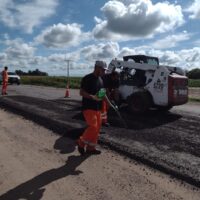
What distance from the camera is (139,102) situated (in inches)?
510

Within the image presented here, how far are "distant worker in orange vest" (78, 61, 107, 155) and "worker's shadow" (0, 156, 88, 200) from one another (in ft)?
1.26

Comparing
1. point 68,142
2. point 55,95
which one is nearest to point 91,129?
point 68,142

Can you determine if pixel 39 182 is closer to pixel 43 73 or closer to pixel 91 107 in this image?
pixel 91 107

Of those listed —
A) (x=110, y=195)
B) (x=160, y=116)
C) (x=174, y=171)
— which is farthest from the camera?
(x=160, y=116)

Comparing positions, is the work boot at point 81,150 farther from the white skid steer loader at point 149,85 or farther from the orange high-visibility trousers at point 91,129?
the white skid steer loader at point 149,85

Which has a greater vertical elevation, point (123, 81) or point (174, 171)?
point (123, 81)

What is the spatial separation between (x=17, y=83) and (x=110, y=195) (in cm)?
3567

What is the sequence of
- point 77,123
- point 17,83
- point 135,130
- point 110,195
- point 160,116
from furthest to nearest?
Answer: point 17,83 → point 160,116 → point 77,123 → point 135,130 → point 110,195

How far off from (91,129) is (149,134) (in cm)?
255

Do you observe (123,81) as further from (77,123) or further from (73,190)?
(73,190)

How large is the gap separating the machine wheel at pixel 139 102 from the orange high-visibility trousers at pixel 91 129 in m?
6.09

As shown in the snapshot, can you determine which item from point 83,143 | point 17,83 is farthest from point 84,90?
point 17,83

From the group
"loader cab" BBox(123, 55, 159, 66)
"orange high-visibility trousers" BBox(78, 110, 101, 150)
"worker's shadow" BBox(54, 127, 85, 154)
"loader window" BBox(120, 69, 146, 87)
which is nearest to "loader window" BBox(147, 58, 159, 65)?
"loader cab" BBox(123, 55, 159, 66)

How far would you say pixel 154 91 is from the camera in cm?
1276
